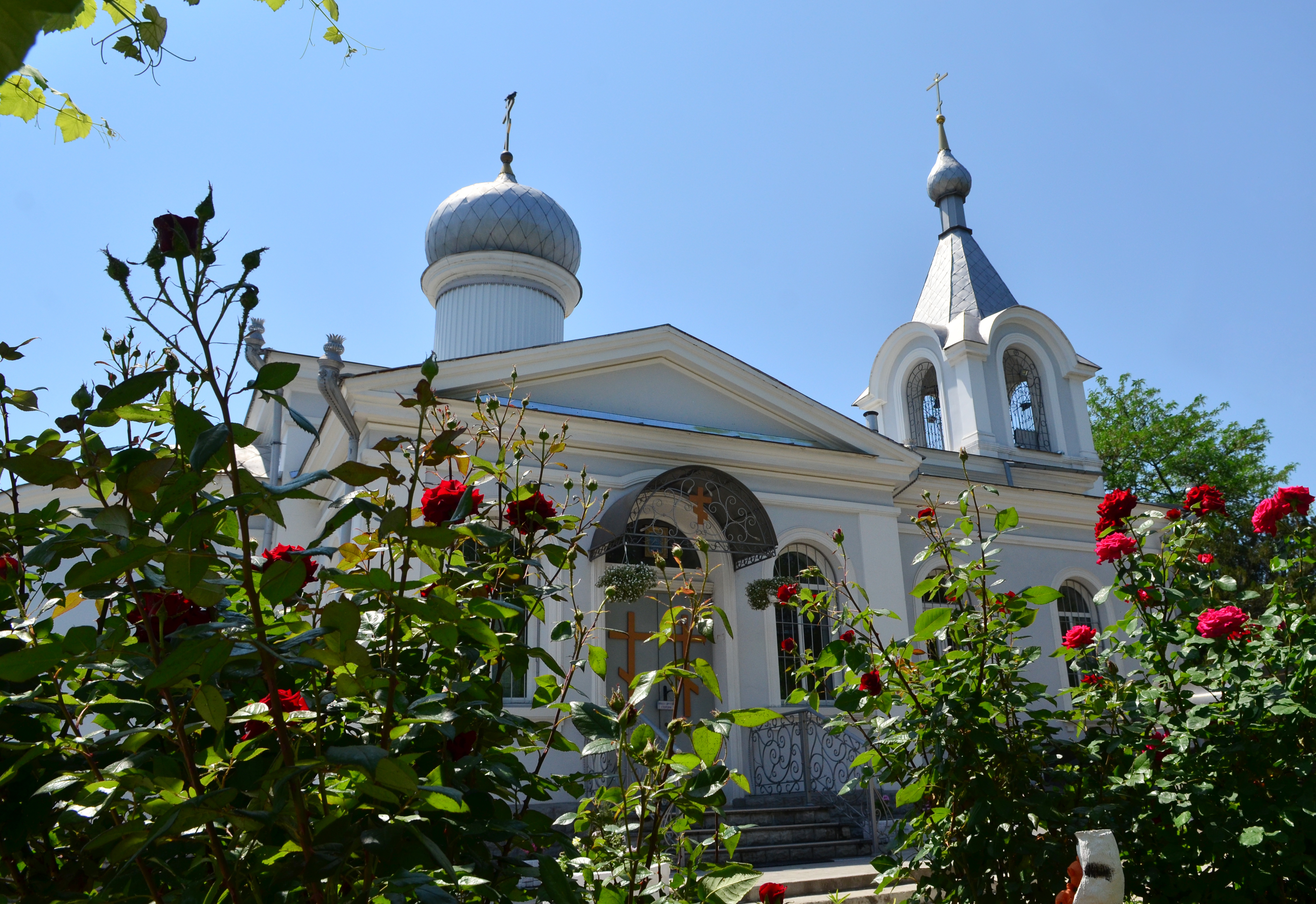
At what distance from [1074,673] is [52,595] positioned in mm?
15642

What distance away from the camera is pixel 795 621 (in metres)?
11.6

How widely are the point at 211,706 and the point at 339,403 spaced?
8.93 m

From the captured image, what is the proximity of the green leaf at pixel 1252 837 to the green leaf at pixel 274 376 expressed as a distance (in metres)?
2.75

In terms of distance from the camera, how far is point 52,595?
4.91 ft

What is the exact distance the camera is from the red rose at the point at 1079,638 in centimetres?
341

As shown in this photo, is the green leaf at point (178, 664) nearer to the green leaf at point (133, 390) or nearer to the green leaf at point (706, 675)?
the green leaf at point (133, 390)

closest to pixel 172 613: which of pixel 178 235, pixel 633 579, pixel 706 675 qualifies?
pixel 178 235

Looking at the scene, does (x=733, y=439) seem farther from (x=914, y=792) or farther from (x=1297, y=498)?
(x=914, y=792)

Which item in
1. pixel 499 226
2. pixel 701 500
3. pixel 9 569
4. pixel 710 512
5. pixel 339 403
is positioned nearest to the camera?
pixel 9 569

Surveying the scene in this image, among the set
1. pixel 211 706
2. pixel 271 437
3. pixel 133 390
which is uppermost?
pixel 271 437

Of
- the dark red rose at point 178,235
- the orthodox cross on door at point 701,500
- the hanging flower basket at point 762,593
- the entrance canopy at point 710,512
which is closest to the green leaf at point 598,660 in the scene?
the dark red rose at point 178,235

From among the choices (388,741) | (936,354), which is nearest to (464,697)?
(388,741)

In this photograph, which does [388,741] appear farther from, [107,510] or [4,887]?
[4,887]

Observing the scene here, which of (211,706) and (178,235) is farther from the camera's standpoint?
(178,235)
